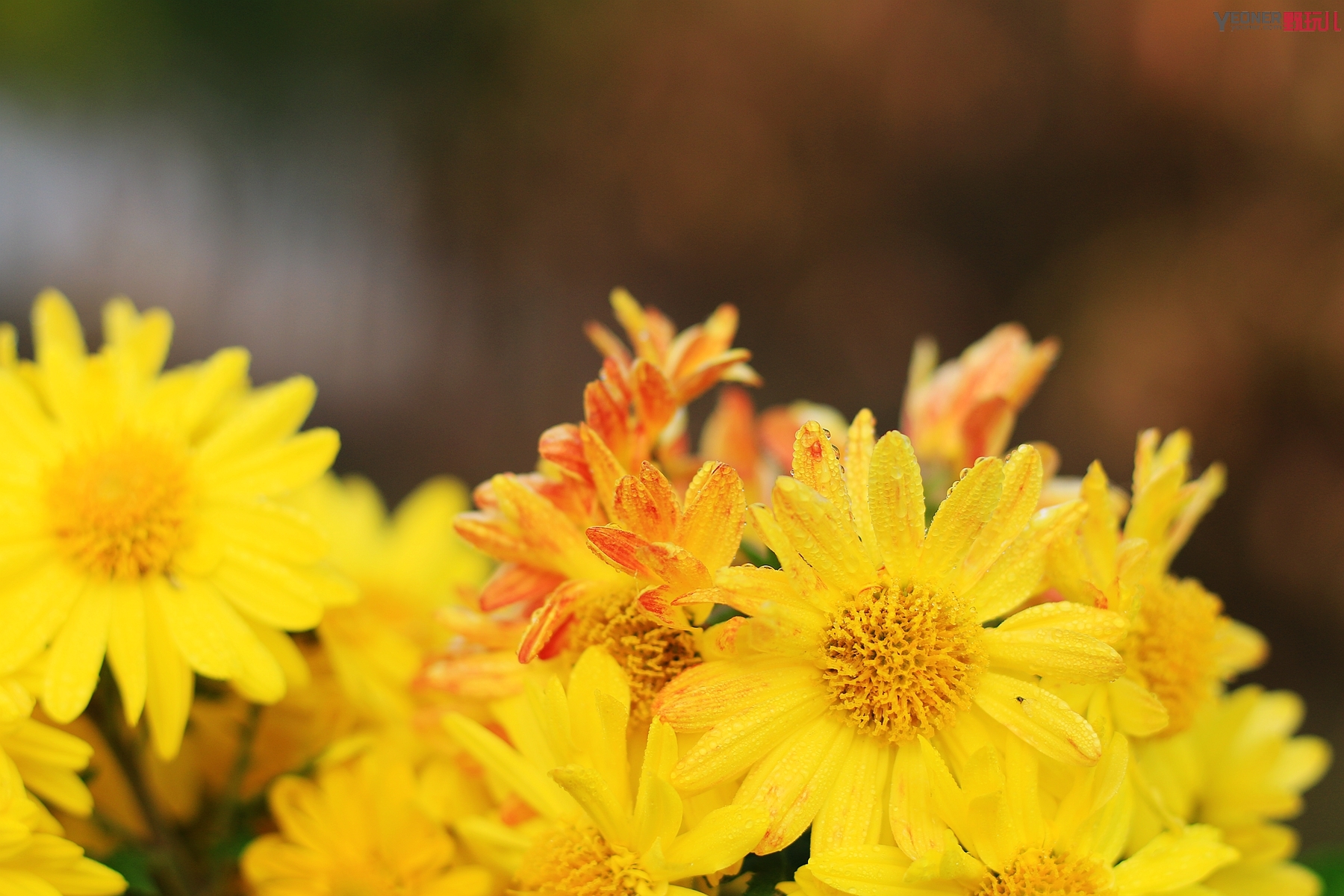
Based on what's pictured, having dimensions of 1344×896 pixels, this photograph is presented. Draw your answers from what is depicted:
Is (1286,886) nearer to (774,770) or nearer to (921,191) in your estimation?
(774,770)

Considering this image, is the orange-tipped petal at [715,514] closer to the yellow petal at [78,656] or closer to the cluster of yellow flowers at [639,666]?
the cluster of yellow flowers at [639,666]

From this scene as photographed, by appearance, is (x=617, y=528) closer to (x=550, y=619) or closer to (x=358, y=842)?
(x=550, y=619)

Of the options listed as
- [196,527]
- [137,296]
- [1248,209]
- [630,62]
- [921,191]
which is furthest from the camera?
[137,296]

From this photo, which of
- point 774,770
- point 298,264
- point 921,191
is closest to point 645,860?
point 774,770

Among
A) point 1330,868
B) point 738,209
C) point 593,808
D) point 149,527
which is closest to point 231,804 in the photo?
point 149,527

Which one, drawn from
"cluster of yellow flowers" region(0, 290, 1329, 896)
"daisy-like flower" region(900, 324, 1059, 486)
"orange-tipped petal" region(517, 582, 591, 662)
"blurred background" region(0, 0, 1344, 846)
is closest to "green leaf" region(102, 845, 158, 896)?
"cluster of yellow flowers" region(0, 290, 1329, 896)
